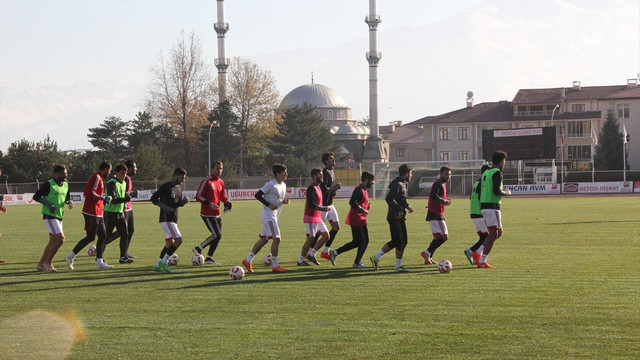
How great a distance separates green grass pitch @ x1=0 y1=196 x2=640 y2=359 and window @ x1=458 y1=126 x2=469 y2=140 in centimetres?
8257

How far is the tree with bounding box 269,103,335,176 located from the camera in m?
86.4

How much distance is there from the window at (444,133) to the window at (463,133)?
1406 millimetres

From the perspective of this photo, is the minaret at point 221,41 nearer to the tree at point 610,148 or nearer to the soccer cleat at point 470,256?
the tree at point 610,148

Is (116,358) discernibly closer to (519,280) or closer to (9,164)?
(519,280)

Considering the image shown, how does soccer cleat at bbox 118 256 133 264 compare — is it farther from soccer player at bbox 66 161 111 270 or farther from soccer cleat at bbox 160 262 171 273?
soccer cleat at bbox 160 262 171 273

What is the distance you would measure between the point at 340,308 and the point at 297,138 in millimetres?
78533

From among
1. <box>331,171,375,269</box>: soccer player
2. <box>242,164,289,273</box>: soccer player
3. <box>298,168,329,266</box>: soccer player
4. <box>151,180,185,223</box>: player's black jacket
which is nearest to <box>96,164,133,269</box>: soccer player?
<box>151,180,185,223</box>: player's black jacket

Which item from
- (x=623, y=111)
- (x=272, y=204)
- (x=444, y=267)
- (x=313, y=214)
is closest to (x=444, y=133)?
(x=623, y=111)

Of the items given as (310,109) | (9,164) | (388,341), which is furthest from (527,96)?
(388,341)

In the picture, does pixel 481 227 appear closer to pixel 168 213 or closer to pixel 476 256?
pixel 476 256

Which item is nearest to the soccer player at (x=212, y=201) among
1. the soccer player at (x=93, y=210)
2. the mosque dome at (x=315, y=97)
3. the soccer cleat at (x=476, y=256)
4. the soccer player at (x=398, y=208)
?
the soccer player at (x=93, y=210)

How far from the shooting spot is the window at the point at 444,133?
99.4m

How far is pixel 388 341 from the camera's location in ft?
24.7

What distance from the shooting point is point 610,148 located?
261 ft
